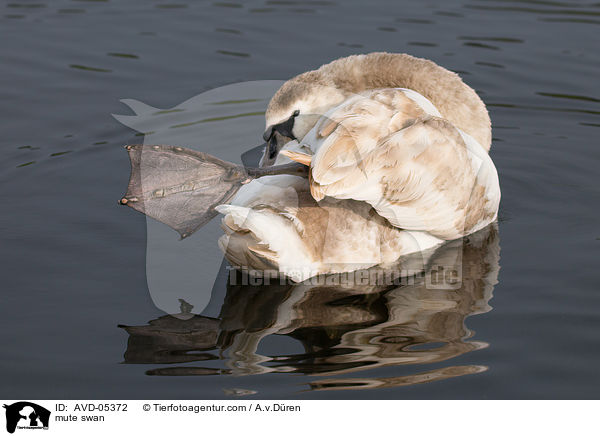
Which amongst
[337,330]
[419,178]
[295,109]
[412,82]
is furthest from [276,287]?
[412,82]

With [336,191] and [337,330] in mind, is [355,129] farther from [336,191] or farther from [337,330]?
[337,330]

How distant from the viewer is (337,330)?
4.67m

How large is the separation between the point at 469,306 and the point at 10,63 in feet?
21.5

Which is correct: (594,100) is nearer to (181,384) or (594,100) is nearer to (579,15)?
(579,15)

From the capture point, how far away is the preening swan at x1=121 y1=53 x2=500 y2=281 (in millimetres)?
4762

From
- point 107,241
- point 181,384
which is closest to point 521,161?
point 107,241

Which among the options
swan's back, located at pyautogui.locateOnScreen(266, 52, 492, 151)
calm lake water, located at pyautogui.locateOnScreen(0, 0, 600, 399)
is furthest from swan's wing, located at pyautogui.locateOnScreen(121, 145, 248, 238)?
swan's back, located at pyautogui.locateOnScreen(266, 52, 492, 151)

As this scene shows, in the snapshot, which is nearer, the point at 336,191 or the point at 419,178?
the point at 336,191

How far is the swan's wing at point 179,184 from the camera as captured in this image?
490 centimetres
